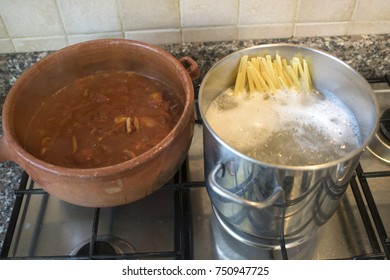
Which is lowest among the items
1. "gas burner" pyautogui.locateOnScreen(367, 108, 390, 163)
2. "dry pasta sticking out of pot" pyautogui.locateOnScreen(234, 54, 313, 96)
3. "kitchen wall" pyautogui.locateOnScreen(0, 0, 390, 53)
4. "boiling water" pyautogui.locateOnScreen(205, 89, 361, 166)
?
"gas burner" pyautogui.locateOnScreen(367, 108, 390, 163)

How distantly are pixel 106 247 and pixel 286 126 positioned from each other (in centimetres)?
39

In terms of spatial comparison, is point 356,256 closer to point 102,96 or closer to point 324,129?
point 324,129

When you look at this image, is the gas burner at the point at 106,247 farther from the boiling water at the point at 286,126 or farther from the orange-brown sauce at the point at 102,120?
the boiling water at the point at 286,126

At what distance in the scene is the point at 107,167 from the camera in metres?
0.58

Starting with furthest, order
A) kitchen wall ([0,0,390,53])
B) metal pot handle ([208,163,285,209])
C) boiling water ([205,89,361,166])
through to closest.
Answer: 1. kitchen wall ([0,0,390,53])
2. boiling water ([205,89,361,166])
3. metal pot handle ([208,163,285,209])

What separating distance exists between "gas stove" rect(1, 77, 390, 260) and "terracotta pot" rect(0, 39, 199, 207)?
9 cm

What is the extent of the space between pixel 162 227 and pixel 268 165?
0.29 meters

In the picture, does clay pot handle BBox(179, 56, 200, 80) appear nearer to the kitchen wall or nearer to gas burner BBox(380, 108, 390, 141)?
the kitchen wall

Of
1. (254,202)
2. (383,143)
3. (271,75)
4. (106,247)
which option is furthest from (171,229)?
(383,143)

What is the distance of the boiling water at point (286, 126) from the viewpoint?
2.21 ft

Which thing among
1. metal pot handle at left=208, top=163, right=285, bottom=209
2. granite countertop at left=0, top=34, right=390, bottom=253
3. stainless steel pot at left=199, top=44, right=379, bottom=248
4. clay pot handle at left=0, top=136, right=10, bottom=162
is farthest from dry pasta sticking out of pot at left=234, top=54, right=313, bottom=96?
clay pot handle at left=0, top=136, right=10, bottom=162

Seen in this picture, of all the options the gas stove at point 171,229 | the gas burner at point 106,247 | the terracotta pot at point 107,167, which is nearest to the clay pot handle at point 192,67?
the terracotta pot at point 107,167

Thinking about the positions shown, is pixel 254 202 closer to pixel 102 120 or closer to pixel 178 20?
pixel 102 120

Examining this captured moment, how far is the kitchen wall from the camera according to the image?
2.59ft
